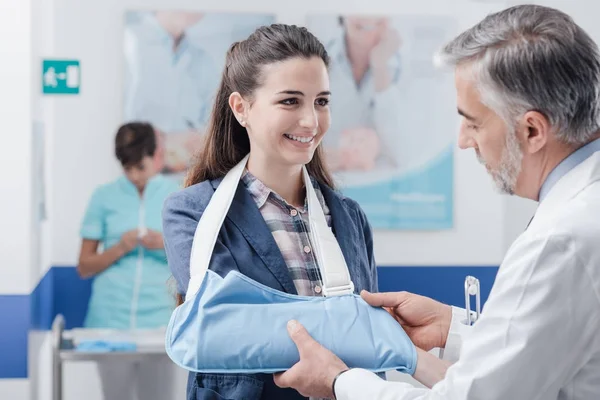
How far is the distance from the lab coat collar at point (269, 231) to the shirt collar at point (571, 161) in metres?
0.57

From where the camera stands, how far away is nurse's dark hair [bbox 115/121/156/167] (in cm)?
417

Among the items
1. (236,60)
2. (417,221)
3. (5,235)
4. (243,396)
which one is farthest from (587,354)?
(417,221)

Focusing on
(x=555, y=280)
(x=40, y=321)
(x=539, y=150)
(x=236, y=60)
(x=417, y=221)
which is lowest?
(x=40, y=321)

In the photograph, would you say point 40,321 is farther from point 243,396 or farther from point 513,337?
point 513,337

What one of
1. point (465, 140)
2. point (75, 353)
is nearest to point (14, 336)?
point (75, 353)

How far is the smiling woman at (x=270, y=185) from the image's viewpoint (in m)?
1.70

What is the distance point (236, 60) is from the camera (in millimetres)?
1926

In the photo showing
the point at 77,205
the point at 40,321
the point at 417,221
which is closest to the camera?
the point at 40,321

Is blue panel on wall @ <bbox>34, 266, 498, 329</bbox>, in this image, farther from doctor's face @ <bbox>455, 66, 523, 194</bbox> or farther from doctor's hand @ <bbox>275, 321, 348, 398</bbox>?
doctor's face @ <bbox>455, 66, 523, 194</bbox>

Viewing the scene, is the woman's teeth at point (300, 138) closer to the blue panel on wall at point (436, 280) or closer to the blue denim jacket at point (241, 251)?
the blue denim jacket at point (241, 251)

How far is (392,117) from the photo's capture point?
185 inches

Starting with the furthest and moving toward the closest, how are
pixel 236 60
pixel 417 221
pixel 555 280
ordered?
pixel 417 221 < pixel 236 60 < pixel 555 280

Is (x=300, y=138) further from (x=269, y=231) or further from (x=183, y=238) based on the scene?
(x=183, y=238)

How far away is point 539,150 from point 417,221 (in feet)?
11.2
